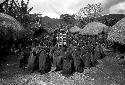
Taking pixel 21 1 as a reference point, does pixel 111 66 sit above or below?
below

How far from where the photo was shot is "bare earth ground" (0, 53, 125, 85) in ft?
27.2

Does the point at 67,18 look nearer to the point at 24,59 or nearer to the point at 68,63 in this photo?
the point at 24,59

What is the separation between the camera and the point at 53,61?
10148 mm

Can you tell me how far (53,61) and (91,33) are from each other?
1245cm

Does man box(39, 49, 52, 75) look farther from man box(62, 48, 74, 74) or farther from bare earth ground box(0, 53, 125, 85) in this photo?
man box(62, 48, 74, 74)

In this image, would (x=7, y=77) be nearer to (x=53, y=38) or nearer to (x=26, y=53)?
(x=26, y=53)

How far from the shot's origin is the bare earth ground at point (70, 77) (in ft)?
27.2


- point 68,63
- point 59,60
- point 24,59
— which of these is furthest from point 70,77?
point 24,59

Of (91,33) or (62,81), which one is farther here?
(91,33)

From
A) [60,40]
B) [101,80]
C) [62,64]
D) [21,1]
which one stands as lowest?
[101,80]

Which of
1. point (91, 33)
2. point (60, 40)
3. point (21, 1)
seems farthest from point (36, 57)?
point (91, 33)

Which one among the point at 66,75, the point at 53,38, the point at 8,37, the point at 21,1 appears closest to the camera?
the point at 66,75

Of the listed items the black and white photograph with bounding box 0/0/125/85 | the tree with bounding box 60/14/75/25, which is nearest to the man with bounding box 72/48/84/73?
the black and white photograph with bounding box 0/0/125/85

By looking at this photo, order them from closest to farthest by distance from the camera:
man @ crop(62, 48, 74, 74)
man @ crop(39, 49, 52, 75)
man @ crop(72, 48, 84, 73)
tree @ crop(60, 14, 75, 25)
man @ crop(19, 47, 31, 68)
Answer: man @ crop(62, 48, 74, 74)
man @ crop(39, 49, 52, 75)
man @ crop(72, 48, 84, 73)
man @ crop(19, 47, 31, 68)
tree @ crop(60, 14, 75, 25)
